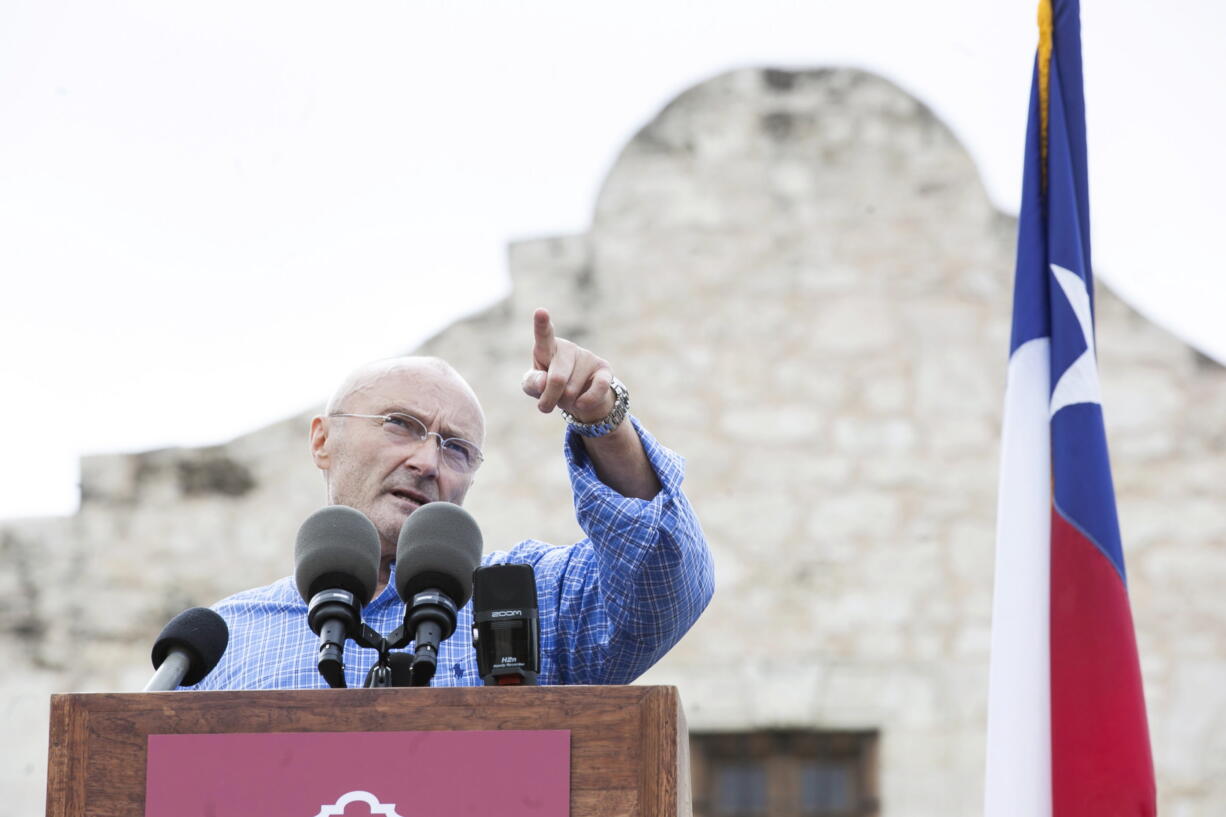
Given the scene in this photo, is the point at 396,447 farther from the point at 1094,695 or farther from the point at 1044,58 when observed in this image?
the point at 1044,58

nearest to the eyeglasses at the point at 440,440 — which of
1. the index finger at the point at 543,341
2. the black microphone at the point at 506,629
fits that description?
the index finger at the point at 543,341

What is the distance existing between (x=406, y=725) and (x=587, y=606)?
0.83 metres

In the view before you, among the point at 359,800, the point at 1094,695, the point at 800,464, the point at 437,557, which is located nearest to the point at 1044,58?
the point at 1094,695

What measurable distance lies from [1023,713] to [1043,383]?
616mm

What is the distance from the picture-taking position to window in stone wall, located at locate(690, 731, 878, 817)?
551 centimetres

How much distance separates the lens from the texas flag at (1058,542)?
2752 mm

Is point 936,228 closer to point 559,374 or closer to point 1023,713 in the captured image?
point 1023,713

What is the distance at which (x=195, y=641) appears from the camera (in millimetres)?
1981

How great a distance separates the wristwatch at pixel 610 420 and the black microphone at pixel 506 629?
1.09ft

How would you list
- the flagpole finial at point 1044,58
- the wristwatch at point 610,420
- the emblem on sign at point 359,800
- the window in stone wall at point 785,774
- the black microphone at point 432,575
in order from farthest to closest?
the window in stone wall at point 785,774 < the flagpole finial at point 1044,58 < the wristwatch at point 610,420 < the black microphone at point 432,575 < the emblem on sign at point 359,800

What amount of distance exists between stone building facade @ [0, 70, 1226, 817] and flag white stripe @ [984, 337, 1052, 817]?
270cm

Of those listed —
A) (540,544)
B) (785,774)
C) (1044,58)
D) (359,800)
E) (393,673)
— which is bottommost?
(359,800)

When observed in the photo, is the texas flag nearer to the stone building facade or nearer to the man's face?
the man's face

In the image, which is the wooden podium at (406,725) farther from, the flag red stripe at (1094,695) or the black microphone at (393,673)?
the flag red stripe at (1094,695)
